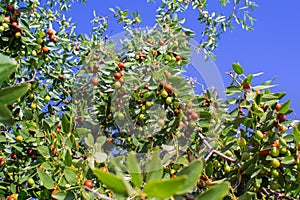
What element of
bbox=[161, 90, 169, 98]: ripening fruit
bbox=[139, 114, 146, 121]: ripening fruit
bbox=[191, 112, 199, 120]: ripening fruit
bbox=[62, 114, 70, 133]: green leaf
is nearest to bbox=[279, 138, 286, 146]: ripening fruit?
bbox=[191, 112, 199, 120]: ripening fruit

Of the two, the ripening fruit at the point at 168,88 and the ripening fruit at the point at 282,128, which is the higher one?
the ripening fruit at the point at 168,88

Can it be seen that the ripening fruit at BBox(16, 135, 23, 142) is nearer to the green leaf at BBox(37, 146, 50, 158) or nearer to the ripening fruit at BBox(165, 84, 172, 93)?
the green leaf at BBox(37, 146, 50, 158)

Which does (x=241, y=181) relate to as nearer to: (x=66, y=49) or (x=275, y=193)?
(x=275, y=193)

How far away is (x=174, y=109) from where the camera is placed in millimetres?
2221

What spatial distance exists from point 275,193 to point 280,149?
0.75 ft

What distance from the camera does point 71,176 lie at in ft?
5.20

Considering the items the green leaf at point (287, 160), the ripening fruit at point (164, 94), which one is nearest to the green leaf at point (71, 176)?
the ripening fruit at point (164, 94)

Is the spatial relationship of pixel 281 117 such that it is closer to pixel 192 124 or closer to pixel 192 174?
pixel 192 124

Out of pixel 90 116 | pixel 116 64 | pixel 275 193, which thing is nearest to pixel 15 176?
pixel 90 116

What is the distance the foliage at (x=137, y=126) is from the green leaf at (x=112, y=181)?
363 mm

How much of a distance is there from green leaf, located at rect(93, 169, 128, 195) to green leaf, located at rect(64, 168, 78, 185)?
1032mm

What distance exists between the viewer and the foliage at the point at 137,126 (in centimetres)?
182

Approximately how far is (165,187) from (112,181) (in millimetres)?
81

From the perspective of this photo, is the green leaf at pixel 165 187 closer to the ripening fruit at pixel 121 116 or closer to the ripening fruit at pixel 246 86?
the ripening fruit at pixel 246 86
